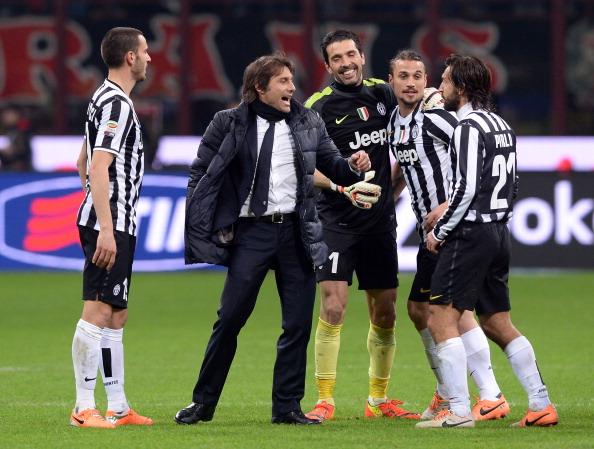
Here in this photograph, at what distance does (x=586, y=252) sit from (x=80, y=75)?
39.7ft

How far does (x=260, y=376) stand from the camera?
11578 millimetres

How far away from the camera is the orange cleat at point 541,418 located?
891 cm

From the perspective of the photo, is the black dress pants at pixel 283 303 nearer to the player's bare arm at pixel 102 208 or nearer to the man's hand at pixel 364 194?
the man's hand at pixel 364 194

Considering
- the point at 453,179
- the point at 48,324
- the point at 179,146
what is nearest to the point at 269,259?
the point at 453,179

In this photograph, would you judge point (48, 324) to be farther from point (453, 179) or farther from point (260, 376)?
point (453, 179)

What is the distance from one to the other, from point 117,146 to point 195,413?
64.2 inches

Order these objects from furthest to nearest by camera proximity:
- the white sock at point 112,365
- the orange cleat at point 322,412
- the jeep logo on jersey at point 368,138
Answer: the jeep logo on jersey at point 368,138, the orange cleat at point 322,412, the white sock at point 112,365

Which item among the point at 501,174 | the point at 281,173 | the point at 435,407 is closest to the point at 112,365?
the point at 281,173

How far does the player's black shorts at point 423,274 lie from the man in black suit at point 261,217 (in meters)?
0.80

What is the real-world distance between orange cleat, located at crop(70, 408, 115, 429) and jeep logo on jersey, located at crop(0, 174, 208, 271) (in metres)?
9.87

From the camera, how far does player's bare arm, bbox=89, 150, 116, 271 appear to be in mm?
8750

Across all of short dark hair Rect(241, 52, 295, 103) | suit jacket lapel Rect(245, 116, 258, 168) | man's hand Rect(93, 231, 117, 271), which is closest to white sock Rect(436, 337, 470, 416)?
suit jacket lapel Rect(245, 116, 258, 168)

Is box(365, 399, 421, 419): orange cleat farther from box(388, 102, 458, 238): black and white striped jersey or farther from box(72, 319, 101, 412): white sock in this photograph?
box(72, 319, 101, 412): white sock

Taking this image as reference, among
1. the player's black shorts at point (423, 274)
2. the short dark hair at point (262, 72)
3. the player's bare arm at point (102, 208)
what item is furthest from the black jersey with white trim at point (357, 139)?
the player's bare arm at point (102, 208)
